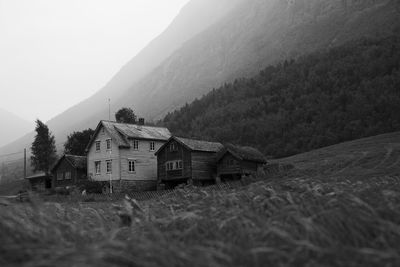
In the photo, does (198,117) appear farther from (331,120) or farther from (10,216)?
(10,216)

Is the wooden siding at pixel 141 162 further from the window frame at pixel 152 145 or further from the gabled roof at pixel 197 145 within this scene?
the gabled roof at pixel 197 145

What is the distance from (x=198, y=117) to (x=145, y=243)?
456 feet

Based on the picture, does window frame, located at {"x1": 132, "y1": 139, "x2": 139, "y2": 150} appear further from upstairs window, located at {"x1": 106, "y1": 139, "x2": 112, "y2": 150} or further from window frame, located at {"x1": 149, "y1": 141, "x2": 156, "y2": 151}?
upstairs window, located at {"x1": 106, "y1": 139, "x2": 112, "y2": 150}

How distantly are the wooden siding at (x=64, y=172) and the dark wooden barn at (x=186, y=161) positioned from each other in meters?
14.0

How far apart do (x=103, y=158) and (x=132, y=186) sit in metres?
5.38

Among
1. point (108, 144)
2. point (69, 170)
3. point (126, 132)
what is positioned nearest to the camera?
point (126, 132)

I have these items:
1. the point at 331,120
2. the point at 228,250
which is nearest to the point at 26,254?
the point at 228,250

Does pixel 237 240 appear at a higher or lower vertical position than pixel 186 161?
lower

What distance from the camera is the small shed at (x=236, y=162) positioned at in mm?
58219

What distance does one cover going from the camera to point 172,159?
61406mm

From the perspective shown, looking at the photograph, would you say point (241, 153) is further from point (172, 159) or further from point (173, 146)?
point (172, 159)

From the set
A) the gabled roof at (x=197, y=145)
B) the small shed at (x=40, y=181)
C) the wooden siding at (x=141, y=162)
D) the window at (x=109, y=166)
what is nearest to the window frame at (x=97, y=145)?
the window at (x=109, y=166)

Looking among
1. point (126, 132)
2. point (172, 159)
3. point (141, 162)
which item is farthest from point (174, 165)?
point (126, 132)

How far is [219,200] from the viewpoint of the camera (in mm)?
10867
